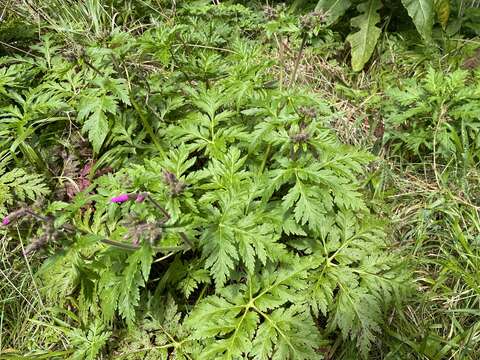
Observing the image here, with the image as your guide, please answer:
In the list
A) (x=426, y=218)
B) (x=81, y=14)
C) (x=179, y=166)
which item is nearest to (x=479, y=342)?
(x=426, y=218)

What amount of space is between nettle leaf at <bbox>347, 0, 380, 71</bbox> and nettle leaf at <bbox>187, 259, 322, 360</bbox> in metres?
2.02

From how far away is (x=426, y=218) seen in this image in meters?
2.78

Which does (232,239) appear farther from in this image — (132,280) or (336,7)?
(336,7)

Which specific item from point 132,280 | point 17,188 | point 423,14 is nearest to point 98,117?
point 17,188

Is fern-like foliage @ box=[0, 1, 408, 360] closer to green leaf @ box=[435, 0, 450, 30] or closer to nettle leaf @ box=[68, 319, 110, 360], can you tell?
nettle leaf @ box=[68, 319, 110, 360]

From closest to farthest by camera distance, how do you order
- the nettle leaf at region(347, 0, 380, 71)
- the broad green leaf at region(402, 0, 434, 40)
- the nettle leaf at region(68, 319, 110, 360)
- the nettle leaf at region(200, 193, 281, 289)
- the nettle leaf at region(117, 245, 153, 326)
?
the nettle leaf at region(117, 245, 153, 326), the nettle leaf at region(200, 193, 281, 289), the nettle leaf at region(68, 319, 110, 360), the broad green leaf at region(402, 0, 434, 40), the nettle leaf at region(347, 0, 380, 71)

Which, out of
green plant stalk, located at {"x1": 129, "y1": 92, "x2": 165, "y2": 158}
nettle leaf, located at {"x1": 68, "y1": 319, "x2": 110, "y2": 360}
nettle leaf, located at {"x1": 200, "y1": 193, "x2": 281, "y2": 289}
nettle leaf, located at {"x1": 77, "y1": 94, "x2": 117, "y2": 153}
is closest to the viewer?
nettle leaf, located at {"x1": 200, "y1": 193, "x2": 281, "y2": 289}

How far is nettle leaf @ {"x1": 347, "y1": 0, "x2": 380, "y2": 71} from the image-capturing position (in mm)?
3771

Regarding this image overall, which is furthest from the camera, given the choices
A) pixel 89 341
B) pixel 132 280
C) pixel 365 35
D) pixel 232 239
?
pixel 365 35

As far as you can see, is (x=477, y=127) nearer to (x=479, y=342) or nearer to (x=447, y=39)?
(x=447, y=39)

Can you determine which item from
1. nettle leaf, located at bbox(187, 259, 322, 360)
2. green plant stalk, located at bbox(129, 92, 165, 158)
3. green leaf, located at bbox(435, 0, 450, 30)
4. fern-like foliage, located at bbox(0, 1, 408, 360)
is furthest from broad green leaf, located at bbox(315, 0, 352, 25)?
nettle leaf, located at bbox(187, 259, 322, 360)

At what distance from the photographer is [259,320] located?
2357 mm

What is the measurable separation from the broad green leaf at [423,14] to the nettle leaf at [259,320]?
2.14 m

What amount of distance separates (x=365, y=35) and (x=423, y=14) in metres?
0.47
